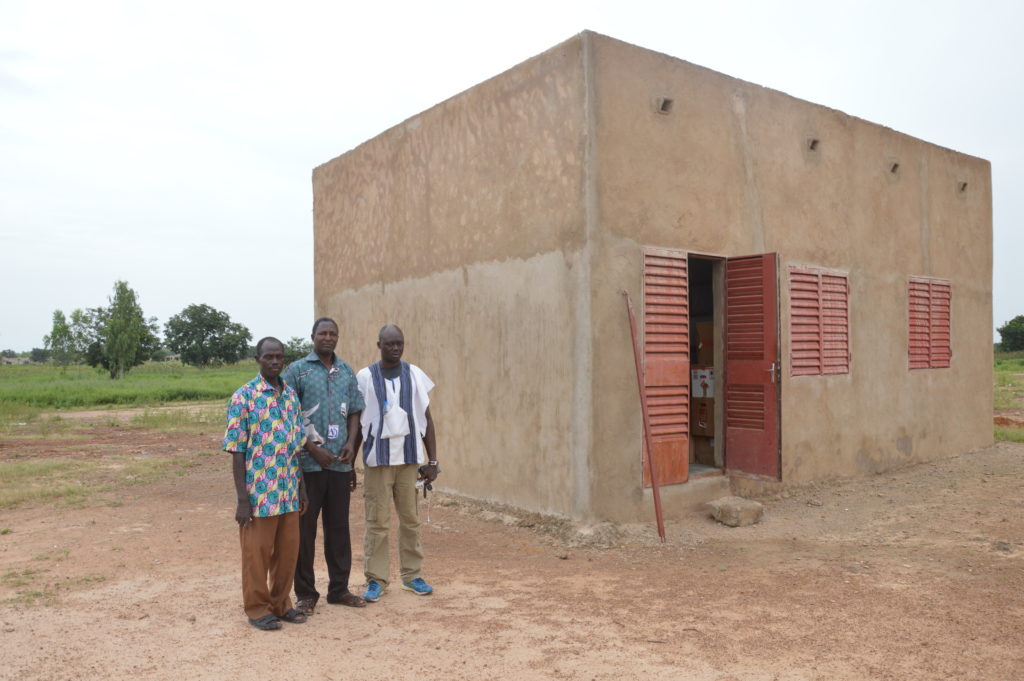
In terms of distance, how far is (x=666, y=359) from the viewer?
677cm

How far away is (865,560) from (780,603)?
4.66 feet

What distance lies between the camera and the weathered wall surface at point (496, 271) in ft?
21.1

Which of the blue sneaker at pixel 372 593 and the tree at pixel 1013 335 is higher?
the tree at pixel 1013 335

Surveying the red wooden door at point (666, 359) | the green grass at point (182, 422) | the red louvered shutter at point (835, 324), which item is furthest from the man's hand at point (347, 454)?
the green grass at point (182, 422)

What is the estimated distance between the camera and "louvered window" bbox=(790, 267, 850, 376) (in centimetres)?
793

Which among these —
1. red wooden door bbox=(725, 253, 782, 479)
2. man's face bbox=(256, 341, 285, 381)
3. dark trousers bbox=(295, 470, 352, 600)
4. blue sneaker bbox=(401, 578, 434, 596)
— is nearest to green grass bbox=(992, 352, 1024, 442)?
red wooden door bbox=(725, 253, 782, 479)

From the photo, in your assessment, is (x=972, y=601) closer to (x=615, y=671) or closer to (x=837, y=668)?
(x=837, y=668)

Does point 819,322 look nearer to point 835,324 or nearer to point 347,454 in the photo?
point 835,324

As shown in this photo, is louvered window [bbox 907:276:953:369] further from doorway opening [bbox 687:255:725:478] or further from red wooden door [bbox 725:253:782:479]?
red wooden door [bbox 725:253:782:479]

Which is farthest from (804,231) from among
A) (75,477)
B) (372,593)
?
(75,477)

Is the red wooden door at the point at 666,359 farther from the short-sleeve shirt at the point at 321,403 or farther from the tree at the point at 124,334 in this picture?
the tree at the point at 124,334

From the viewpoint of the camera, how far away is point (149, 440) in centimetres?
1563

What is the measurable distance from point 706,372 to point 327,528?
4.60 metres

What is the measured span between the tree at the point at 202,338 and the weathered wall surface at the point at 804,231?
6397cm
